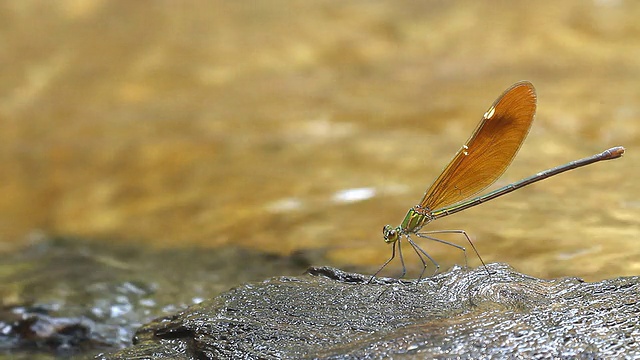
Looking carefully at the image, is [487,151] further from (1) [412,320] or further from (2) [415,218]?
(1) [412,320]

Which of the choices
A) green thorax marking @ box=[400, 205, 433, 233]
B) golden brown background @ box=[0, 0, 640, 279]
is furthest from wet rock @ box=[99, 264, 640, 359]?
golden brown background @ box=[0, 0, 640, 279]

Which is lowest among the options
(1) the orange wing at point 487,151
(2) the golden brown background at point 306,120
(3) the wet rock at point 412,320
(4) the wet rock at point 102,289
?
(3) the wet rock at point 412,320

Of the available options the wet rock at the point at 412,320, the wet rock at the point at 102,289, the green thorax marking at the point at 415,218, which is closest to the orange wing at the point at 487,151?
the green thorax marking at the point at 415,218

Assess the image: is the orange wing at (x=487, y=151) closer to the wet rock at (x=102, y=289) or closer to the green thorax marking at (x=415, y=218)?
the green thorax marking at (x=415, y=218)

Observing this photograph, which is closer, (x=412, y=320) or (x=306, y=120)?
(x=412, y=320)

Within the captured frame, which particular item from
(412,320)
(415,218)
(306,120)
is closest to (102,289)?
(415,218)
